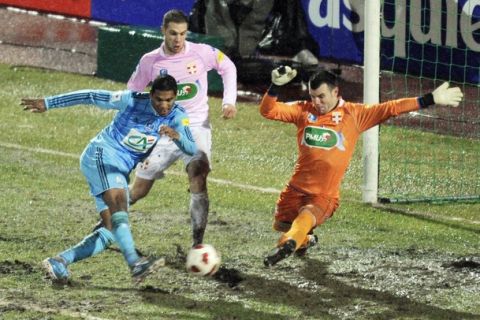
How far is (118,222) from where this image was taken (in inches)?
448

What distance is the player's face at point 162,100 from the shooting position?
1157cm

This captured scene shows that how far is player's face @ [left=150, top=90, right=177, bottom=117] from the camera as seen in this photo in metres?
11.6

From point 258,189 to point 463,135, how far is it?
3.90m

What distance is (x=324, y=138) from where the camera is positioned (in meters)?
12.1

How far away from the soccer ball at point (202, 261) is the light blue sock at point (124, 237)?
17.4 inches

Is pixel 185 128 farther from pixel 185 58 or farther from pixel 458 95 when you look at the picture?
pixel 458 95

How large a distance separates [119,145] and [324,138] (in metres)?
1.75

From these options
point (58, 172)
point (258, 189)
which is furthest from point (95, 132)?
point (258, 189)

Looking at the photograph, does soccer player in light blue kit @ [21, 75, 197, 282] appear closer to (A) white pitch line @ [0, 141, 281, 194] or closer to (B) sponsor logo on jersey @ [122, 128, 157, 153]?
(B) sponsor logo on jersey @ [122, 128, 157, 153]

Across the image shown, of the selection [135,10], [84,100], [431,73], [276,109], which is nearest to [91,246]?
[84,100]

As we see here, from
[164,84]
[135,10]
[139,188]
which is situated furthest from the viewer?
[135,10]

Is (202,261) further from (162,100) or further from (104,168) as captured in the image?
(162,100)

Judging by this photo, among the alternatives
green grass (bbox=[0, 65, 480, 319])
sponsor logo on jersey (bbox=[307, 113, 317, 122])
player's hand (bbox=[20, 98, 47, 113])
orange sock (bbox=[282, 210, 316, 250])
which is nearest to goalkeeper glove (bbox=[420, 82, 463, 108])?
sponsor logo on jersey (bbox=[307, 113, 317, 122])

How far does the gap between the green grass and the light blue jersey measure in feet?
2.87
